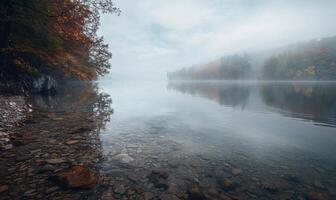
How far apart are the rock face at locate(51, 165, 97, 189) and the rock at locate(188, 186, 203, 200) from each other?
98.9 inches

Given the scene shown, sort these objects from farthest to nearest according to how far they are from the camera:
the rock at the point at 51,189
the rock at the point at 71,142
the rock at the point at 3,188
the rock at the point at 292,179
A: the rock at the point at 71,142, the rock at the point at 292,179, the rock at the point at 51,189, the rock at the point at 3,188

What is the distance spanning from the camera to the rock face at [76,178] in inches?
174

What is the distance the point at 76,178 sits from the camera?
15.3 feet

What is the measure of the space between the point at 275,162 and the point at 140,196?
5.30 metres

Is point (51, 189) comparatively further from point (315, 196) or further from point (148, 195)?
point (315, 196)

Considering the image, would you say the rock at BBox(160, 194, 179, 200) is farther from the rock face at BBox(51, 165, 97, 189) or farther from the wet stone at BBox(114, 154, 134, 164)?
the wet stone at BBox(114, 154, 134, 164)

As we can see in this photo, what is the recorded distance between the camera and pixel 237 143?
350 inches

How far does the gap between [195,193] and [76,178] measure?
310 centimetres

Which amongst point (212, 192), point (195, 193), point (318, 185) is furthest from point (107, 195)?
point (318, 185)

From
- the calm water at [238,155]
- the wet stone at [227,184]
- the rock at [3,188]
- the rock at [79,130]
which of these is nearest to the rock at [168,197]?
the calm water at [238,155]

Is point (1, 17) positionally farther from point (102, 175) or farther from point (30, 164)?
point (102, 175)

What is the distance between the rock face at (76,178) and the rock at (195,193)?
2.51m

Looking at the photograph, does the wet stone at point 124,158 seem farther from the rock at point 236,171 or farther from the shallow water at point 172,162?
the rock at point 236,171

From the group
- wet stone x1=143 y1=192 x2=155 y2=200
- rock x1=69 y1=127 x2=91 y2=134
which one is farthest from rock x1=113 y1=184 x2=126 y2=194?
rock x1=69 y1=127 x2=91 y2=134
